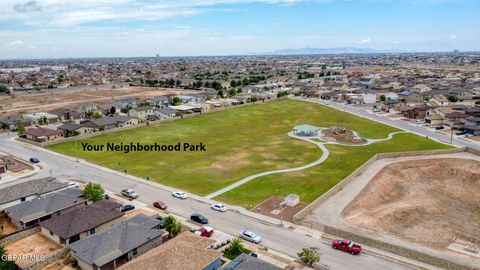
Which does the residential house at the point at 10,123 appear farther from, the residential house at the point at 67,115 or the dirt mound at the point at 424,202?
the dirt mound at the point at 424,202

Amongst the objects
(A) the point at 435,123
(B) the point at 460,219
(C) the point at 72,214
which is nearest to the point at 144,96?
(A) the point at 435,123

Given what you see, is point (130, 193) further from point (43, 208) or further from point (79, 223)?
point (79, 223)

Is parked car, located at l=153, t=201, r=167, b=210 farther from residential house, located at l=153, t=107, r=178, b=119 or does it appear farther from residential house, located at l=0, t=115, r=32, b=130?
A: residential house, located at l=0, t=115, r=32, b=130

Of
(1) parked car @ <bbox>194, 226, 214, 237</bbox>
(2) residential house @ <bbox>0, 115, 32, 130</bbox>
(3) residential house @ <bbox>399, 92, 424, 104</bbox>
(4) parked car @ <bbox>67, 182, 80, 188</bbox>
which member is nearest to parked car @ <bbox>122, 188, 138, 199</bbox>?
(4) parked car @ <bbox>67, 182, 80, 188</bbox>

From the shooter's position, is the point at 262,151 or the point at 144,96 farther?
the point at 144,96

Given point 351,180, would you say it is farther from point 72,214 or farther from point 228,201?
point 72,214
